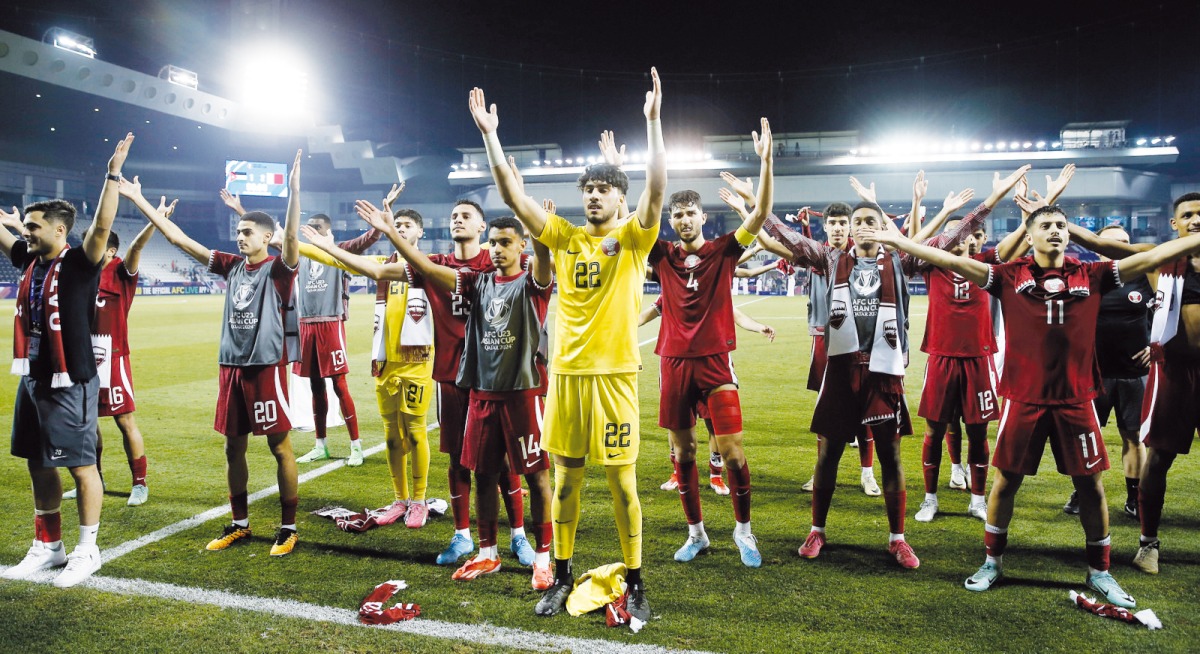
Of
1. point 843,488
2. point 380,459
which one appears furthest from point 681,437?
point 380,459

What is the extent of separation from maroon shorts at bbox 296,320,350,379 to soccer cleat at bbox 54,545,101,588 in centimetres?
283

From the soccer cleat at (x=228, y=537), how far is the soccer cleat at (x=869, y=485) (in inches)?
191

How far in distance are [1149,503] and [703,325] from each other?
2957 millimetres

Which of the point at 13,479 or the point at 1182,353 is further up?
the point at 1182,353

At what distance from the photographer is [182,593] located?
13.0 feet

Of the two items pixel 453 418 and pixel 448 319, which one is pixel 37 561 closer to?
pixel 453 418

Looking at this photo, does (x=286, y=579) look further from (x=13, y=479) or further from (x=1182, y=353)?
(x=1182, y=353)

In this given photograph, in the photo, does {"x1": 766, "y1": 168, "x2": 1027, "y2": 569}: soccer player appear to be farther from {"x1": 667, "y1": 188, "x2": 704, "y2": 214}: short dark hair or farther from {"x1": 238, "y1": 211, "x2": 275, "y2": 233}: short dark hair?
{"x1": 238, "y1": 211, "x2": 275, "y2": 233}: short dark hair

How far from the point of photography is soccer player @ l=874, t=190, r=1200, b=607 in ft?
12.6

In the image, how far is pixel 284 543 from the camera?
4637 mm

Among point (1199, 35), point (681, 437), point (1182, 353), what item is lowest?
point (681, 437)

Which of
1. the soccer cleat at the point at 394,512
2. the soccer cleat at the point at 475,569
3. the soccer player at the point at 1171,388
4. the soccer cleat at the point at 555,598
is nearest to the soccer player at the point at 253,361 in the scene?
the soccer cleat at the point at 394,512

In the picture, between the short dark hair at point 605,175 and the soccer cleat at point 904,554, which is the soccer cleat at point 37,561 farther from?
the soccer cleat at point 904,554

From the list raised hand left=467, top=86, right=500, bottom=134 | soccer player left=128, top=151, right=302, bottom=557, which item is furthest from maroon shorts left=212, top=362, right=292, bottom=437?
raised hand left=467, top=86, right=500, bottom=134
